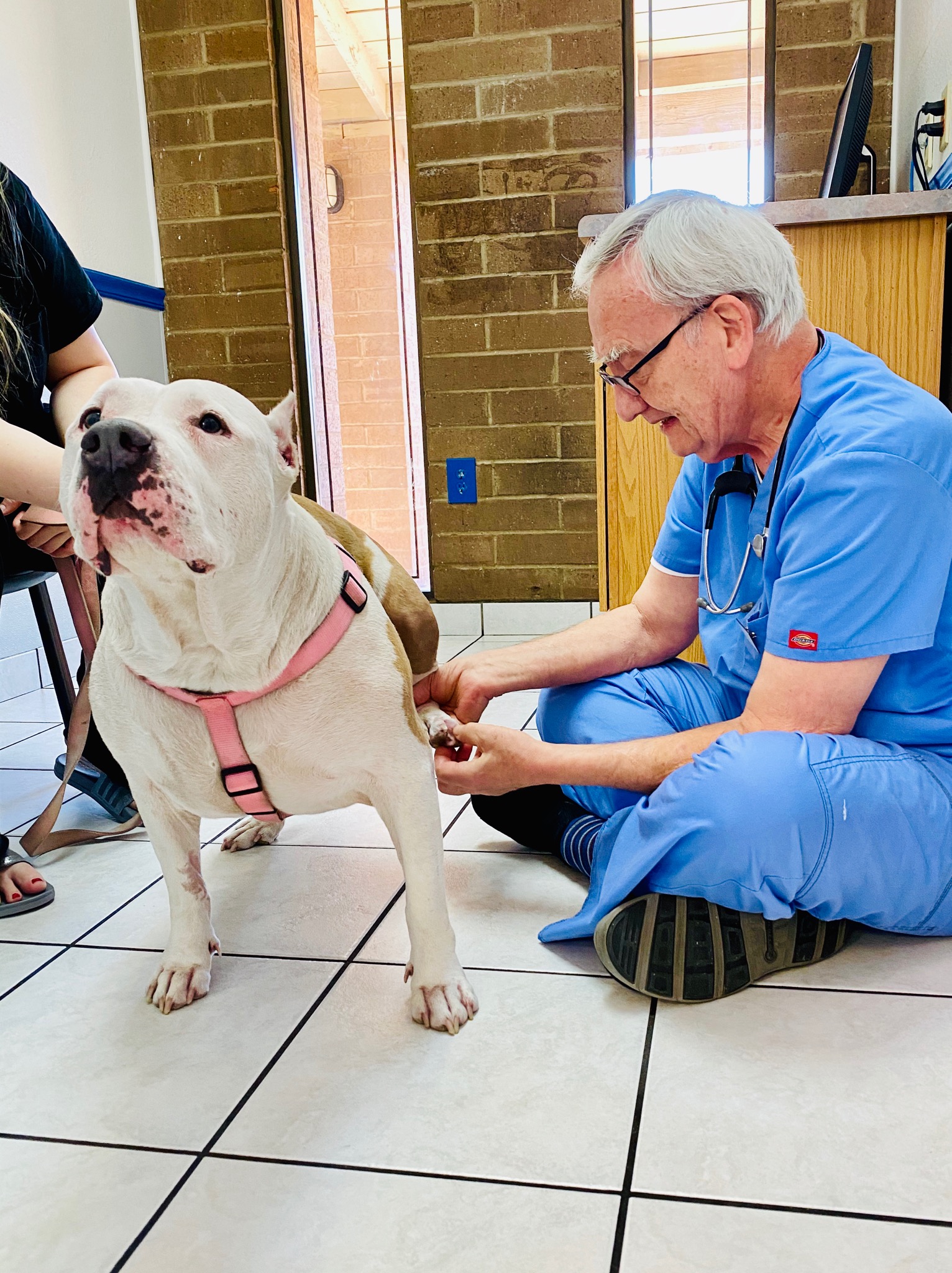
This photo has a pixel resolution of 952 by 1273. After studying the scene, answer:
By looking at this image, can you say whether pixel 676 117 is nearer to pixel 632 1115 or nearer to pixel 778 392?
pixel 778 392

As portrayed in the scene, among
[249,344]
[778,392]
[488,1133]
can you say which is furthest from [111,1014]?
[249,344]

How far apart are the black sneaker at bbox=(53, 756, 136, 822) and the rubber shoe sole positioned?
107cm

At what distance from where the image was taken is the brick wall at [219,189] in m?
3.35

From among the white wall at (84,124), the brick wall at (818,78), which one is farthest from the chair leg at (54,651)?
the brick wall at (818,78)

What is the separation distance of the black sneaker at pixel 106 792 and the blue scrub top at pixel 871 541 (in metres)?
1.25

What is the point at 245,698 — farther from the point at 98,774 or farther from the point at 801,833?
the point at 98,774

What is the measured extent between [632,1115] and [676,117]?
10.1 ft

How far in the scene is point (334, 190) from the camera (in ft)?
11.6

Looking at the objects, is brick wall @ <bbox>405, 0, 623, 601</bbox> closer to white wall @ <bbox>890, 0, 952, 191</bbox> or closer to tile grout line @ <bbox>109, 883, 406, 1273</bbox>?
white wall @ <bbox>890, 0, 952, 191</bbox>

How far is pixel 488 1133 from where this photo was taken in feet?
3.05

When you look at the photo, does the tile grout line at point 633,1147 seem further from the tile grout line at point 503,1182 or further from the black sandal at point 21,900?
the black sandal at point 21,900

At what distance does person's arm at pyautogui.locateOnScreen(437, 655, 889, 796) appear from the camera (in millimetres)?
1131

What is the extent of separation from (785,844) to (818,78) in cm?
279

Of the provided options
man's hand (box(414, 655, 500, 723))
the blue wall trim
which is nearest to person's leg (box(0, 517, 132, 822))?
man's hand (box(414, 655, 500, 723))
